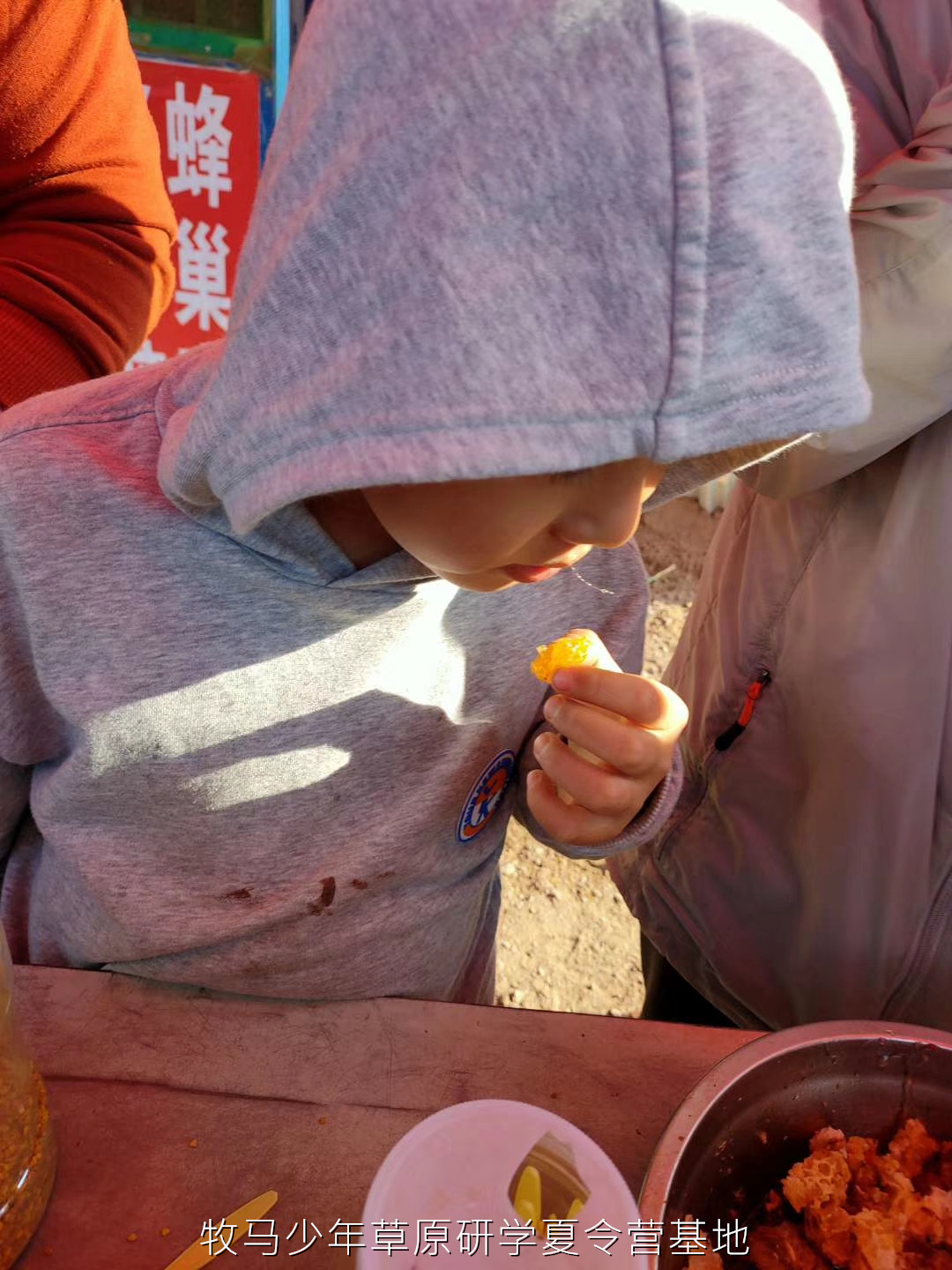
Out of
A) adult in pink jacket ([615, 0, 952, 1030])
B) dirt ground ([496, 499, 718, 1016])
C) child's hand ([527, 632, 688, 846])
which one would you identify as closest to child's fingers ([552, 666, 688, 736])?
child's hand ([527, 632, 688, 846])

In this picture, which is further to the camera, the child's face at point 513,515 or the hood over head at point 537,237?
the child's face at point 513,515

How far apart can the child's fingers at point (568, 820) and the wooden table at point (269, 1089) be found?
18 cm

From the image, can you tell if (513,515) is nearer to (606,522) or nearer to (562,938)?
(606,522)

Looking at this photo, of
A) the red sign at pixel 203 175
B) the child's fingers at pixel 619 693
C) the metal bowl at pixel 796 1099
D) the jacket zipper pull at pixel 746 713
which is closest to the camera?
the metal bowl at pixel 796 1099

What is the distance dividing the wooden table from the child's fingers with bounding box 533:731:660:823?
221mm

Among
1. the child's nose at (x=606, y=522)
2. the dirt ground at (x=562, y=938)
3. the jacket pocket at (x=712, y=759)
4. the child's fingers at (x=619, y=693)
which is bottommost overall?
the dirt ground at (x=562, y=938)

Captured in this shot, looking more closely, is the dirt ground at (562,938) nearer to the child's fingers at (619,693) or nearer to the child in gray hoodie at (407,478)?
the child in gray hoodie at (407,478)

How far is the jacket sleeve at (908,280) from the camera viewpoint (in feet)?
2.64

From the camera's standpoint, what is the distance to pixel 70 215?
124 cm

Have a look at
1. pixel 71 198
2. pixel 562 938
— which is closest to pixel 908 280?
pixel 71 198

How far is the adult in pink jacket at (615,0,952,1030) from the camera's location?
83 centimetres

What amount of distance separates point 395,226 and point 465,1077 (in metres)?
0.73

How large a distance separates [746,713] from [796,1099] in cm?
45

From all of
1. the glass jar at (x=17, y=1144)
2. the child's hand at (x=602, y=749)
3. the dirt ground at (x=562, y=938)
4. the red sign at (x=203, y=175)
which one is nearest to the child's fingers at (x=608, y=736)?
the child's hand at (x=602, y=749)
